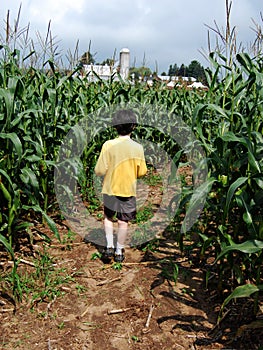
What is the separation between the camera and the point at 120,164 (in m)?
3.03

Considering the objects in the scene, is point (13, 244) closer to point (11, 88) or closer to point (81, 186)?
point (11, 88)

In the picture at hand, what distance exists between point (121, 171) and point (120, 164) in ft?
0.21

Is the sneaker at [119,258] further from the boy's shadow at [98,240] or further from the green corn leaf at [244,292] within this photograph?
the green corn leaf at [244,292]

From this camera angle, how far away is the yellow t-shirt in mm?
3018

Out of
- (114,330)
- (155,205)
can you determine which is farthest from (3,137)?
(155,205)

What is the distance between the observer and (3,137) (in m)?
2.55

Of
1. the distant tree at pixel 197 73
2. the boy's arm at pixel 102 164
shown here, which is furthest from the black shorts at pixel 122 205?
the distant tree at pixel 197 73

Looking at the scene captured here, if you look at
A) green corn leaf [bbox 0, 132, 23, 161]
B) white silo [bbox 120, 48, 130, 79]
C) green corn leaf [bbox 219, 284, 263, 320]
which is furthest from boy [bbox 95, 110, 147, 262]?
white silo [bbox 120, 48, 130, 79]

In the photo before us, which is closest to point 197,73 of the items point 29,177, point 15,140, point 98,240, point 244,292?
point 98,240

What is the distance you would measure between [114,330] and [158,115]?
4922mm

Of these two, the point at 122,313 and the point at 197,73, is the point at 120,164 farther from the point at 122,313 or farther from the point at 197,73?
the point at 197,73

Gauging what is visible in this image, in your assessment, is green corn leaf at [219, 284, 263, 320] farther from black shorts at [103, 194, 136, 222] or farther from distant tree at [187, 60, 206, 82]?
distant tree at [187, 60, 206, 82]

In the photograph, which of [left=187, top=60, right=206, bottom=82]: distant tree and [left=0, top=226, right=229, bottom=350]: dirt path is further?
[left=187, top=60, right=206, bottom=82]: distant tree

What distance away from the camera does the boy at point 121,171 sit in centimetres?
302
